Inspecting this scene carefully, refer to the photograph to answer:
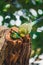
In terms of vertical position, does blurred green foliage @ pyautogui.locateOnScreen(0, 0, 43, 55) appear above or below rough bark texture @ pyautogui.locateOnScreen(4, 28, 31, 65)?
above

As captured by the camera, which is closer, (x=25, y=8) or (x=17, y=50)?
(x=17, y=50)

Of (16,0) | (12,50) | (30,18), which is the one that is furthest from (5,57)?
(16,0)

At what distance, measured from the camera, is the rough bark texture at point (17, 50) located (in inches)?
86.7

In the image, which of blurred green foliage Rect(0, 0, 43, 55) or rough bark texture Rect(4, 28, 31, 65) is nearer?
rough bark texture Rect(4, 28, 31, 65)

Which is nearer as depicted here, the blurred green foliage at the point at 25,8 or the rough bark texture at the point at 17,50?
the rough bark texture at the point at 17,50

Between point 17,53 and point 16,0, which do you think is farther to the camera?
point 16,0

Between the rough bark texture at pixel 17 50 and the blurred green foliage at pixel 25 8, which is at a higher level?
the blurred green foliage at pixel 25 8

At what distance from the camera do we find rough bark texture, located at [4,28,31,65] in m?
2.20

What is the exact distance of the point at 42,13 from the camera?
357cm

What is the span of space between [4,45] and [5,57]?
5.3 inches

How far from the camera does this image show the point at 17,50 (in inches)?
88.2

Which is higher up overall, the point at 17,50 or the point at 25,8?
the point at 25,8

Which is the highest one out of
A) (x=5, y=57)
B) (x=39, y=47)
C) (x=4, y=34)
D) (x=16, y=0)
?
(x=16, y=0)

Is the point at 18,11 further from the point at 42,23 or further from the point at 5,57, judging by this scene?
the point at 5,57
